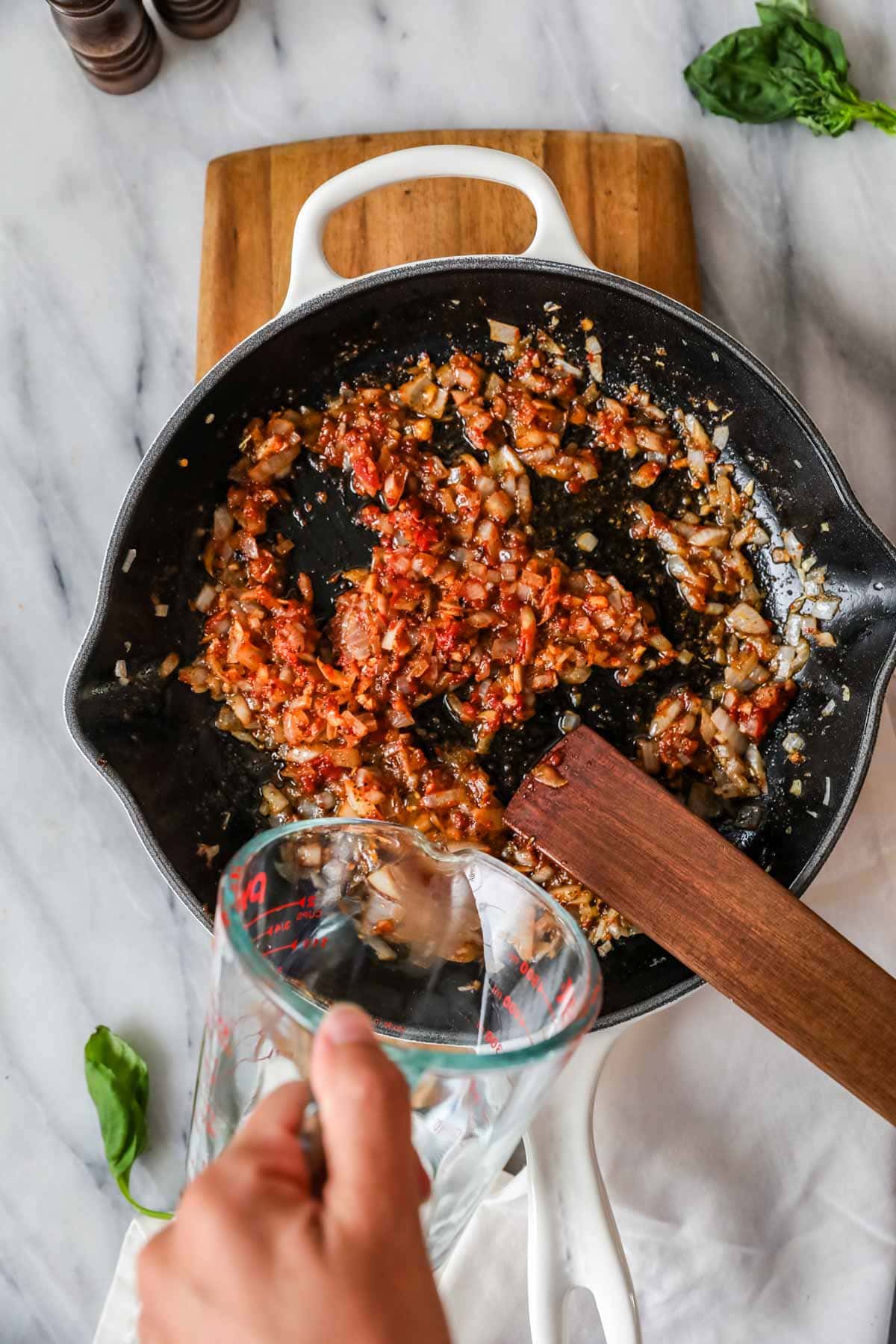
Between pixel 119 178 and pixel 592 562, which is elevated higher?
pixel 119 178

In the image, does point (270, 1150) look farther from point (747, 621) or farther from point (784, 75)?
point (784, 75)

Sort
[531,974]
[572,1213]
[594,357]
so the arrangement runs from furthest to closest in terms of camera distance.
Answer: [594,357] → [572,1213] → [531,974]

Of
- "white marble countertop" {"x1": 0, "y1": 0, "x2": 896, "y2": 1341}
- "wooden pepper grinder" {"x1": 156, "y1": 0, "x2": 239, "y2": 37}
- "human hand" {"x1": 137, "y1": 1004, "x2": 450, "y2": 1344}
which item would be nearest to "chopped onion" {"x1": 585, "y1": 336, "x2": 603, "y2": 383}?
"white marble countertop" {"x1": 0, "y1": 0, "x2": 896, "y2": 1341}

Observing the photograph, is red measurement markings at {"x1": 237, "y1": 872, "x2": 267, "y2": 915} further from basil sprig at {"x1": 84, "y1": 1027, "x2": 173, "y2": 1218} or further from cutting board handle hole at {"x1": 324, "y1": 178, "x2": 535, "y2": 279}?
cutting board handle hole at {"x1": 324, "y1": 178, "x2": 535, "y2": 279}

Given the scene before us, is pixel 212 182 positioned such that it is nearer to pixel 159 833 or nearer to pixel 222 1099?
pixel 159 833

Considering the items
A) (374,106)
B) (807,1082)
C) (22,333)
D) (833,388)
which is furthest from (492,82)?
(807,1082)

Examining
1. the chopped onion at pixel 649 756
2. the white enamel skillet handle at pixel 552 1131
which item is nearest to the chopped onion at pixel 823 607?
the chopped onion at pixel 649 756

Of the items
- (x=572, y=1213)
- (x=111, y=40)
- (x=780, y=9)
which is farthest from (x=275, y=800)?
(x=780, y=9)
